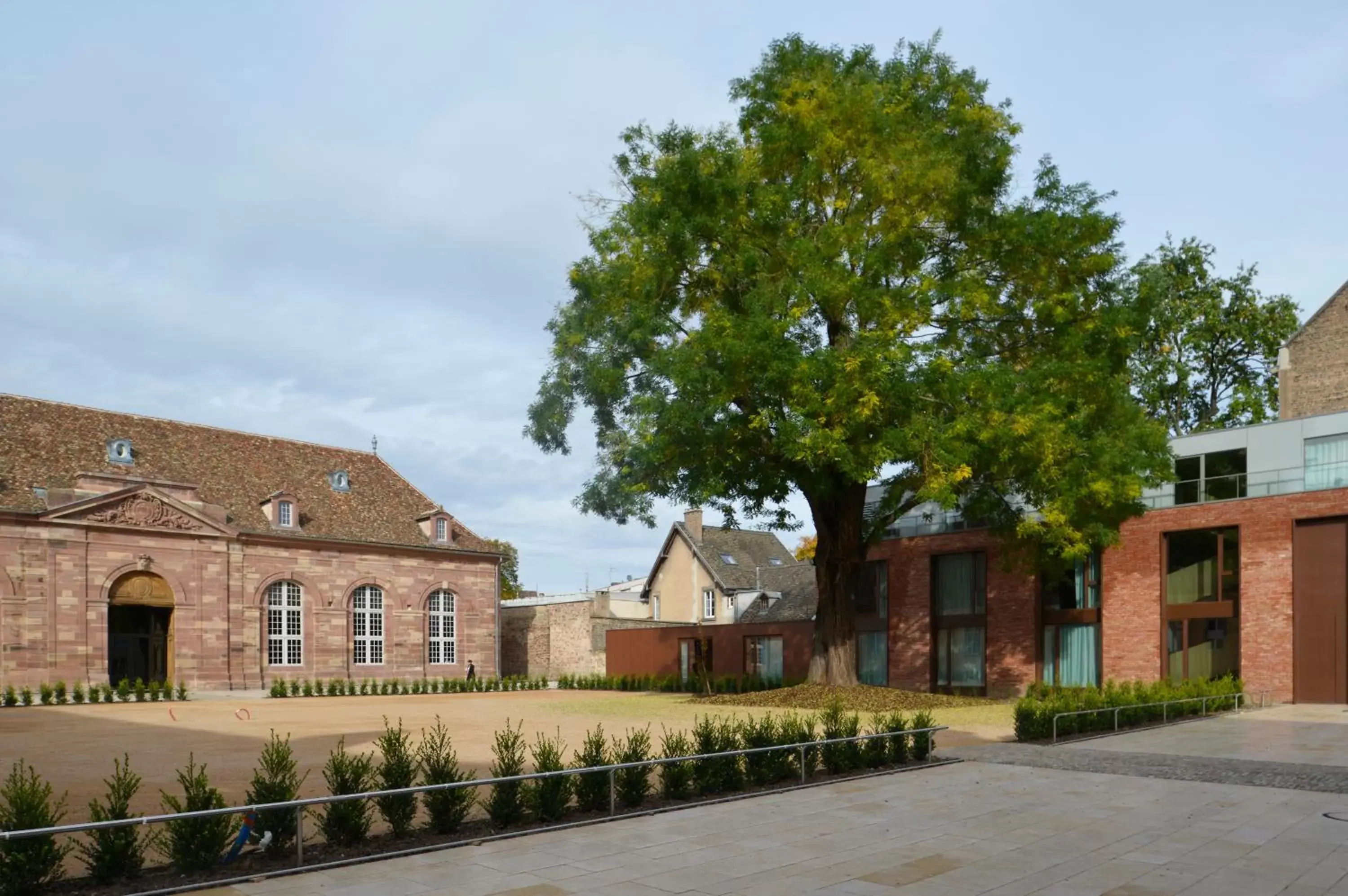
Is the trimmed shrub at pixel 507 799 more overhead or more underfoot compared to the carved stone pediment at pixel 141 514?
more underfoot

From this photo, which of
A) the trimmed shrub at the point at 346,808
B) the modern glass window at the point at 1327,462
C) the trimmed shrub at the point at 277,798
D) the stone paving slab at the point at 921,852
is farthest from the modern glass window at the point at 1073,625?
the trimmed shrub at the point at 277,798

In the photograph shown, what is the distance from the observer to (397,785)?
37.9 ft

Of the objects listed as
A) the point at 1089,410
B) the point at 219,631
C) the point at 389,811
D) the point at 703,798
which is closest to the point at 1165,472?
the point at 1089,410

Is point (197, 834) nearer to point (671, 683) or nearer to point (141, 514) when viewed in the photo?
point (671, 683)

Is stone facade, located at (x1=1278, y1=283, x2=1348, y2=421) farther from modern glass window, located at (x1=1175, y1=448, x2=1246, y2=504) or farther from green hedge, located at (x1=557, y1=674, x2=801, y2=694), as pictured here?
green hedge, located at (x1=557, y1=674, x2=801, y2=694)

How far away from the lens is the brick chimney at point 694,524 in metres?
58.6

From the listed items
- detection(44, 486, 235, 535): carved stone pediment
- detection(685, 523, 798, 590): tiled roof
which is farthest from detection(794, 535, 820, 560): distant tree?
detection(44, 486, 235, 535): carved stone pediment

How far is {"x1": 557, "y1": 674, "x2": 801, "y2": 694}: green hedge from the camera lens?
137 feet

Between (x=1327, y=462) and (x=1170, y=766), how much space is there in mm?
16863

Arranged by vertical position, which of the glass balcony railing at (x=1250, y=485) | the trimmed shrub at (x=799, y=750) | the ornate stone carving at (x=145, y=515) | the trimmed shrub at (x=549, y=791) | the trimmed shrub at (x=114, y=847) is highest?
the glass balcony railing at (x=1250, y=485)

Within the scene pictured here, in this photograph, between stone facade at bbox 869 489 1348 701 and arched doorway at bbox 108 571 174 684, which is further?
arched doorway at bbox 108 571 174 684

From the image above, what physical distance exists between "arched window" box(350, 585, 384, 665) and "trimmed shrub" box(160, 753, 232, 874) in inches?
1624

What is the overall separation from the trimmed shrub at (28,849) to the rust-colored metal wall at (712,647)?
34.2 m

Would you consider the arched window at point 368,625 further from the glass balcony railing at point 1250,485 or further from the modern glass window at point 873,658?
the glass balcony railing at point 1250,485
